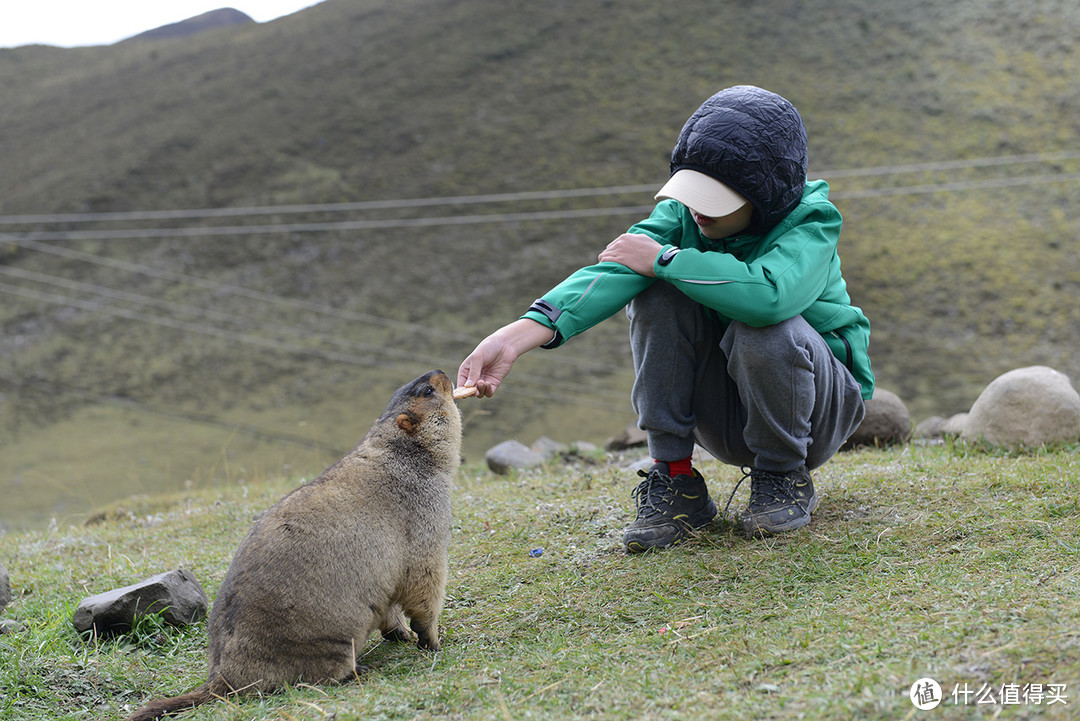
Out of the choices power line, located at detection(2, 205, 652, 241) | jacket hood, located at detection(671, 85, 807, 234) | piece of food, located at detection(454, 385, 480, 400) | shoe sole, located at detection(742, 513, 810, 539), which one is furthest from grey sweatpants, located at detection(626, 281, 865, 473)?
power line, located at detection(2, 205, 652, 241)

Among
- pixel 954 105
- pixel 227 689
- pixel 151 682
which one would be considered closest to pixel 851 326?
pixel 227 689

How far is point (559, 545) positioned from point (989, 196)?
17490mm

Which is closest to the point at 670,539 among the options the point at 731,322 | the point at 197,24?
the point at 731,322

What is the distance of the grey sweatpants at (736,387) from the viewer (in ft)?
10.8

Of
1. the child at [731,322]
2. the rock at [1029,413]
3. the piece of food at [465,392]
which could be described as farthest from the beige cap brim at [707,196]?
the rock at [1029,413]

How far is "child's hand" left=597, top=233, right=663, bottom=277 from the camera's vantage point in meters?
3.34

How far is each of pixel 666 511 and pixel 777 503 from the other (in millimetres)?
466

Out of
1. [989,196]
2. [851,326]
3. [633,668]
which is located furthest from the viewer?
Result: [989,196]

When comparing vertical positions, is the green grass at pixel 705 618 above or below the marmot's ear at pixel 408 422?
below

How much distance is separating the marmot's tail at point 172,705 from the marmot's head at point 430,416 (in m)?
1.14

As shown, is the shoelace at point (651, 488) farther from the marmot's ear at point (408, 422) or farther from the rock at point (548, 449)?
the rock at point (548, 449)

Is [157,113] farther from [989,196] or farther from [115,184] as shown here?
[989,196]

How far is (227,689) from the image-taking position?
8.91 ft

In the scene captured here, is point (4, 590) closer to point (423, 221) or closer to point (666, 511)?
point (666, 511)
